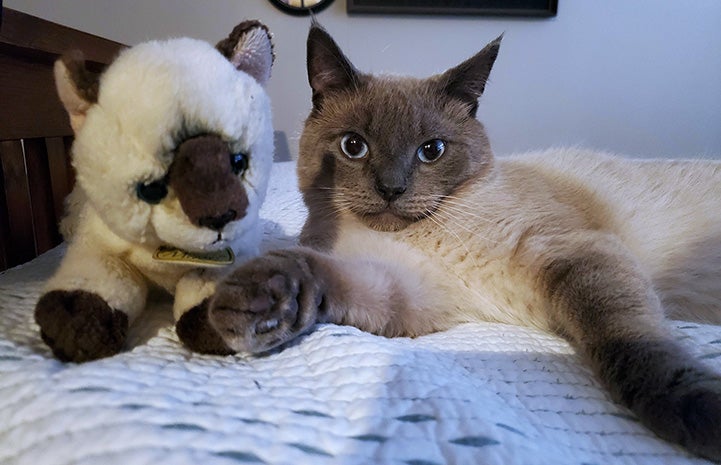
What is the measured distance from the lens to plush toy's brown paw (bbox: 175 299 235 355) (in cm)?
71

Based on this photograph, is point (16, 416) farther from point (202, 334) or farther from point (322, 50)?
point (322, 50)

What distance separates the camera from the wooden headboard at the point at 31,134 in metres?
1.19

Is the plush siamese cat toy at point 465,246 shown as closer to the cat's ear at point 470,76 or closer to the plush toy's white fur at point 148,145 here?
the cat's ear at point 470,76

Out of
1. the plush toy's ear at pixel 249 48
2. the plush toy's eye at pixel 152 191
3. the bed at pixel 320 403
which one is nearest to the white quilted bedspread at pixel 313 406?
the bed at pixel 320 403

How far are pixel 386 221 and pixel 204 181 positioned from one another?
1.66 ft

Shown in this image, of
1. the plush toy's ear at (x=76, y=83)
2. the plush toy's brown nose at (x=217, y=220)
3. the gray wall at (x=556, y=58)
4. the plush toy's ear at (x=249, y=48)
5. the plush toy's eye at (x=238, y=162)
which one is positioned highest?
the gray wall at (x=556, y=58)

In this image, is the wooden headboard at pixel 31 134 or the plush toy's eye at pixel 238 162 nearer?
the plush toy's eye at pixel 238 162

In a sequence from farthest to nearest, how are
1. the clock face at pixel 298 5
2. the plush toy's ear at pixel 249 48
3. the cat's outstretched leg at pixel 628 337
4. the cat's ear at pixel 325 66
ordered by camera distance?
the clock face at pixel 298 5 → the cat's ear at pixel 325 66 → the plush toy's ear at pixel 249 48 → the cat's outstretched leg at pixel 628 337

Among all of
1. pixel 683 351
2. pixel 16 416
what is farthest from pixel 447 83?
pixel 16 416

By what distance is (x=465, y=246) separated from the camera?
104 centimetres

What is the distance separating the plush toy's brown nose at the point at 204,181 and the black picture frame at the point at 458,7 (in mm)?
2552

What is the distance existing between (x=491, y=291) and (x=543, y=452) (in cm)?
51

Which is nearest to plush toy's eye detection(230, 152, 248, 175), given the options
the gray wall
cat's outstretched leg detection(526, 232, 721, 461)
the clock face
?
cat's outstretched leg detection(526, 232, 721, 461)

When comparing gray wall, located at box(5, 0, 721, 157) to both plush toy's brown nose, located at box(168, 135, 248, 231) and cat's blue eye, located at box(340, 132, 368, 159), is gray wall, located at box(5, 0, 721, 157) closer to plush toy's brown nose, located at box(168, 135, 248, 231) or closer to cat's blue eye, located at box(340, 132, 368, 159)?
cat's blue eye, located at box(340, 132, 368, 159)
